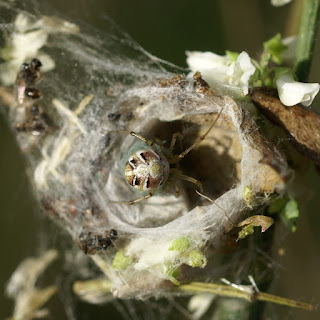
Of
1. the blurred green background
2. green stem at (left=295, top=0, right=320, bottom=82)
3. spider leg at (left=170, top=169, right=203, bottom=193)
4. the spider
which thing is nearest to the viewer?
green stem at (left=295, top=0, right=320, bottom=82)

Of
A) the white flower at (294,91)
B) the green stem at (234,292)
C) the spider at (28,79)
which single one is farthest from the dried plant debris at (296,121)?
the spider at (28,79)

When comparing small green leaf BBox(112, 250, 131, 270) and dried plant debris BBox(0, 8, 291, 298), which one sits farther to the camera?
small green leaf BBox(112, 250, 131, 270)

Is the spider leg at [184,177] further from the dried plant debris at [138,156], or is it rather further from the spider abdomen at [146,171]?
the spider abdomen at [146,171]

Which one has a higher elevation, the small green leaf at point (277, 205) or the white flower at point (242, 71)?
the white flower at point (242, 71)

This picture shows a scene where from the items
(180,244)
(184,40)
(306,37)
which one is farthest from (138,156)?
(184,40)

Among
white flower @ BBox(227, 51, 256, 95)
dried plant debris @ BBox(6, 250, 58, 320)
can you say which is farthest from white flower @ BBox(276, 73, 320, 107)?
dried plant debris @ BBox(6, 250, 58, 320)

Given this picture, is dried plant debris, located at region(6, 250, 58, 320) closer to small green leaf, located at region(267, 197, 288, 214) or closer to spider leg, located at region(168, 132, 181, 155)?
spider leg, located at region(168, 132, 181, 155)
